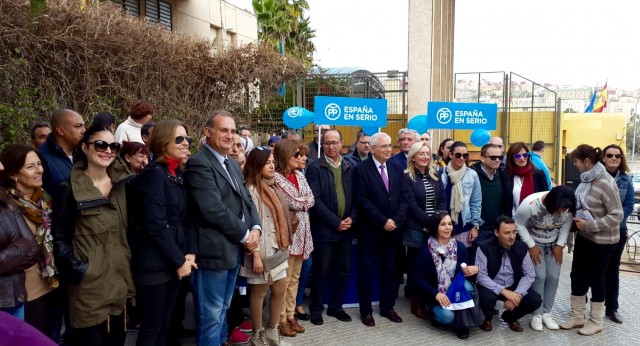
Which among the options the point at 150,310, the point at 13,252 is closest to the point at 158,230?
the point at 150,310

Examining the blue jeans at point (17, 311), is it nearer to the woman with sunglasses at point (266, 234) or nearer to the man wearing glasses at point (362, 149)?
the woman with sunglasses at point (266, 234)

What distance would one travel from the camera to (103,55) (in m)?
8.36

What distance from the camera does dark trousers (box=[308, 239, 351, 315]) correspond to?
5.08 m

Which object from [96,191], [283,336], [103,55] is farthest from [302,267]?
[103,55]

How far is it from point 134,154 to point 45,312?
141cm

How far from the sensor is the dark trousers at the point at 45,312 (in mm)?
3078

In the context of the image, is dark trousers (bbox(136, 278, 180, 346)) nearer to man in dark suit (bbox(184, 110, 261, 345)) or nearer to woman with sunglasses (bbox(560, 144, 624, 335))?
man in dark suit (bbox(184, 110, 261, 345))

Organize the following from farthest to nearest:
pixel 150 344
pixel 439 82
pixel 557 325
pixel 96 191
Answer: pixel 439 82 < pixel 557 325 < pixel 150 344 < pixel 96 191

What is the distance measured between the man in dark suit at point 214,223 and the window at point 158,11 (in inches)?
444

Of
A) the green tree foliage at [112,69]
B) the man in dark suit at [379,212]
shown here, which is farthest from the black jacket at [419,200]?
the green tree foliage at [112,69]

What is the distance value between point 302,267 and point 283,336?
2.53ft

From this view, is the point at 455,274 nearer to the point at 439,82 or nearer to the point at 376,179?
the point at 376,179

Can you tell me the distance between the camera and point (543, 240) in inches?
201

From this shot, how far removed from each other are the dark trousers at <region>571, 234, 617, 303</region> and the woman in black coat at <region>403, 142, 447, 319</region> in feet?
4.89
